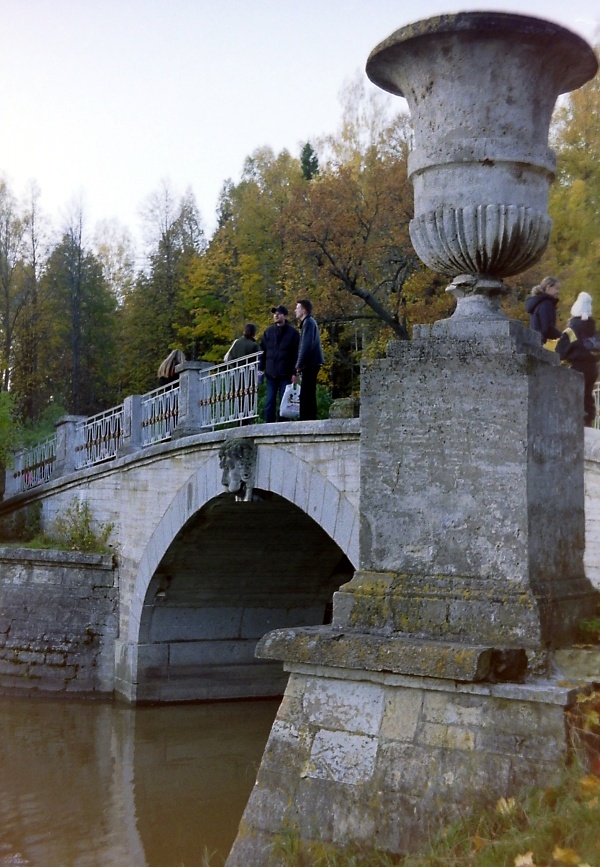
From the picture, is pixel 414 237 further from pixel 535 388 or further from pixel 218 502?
pixel 218 502

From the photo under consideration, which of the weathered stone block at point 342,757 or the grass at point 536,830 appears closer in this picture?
the grass at point 536,830

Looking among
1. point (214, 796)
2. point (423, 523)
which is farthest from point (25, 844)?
point (423, 523)

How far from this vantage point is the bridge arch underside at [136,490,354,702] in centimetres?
1334

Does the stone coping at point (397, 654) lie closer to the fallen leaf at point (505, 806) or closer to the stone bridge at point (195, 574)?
the fallen leaf at point (505, 806)

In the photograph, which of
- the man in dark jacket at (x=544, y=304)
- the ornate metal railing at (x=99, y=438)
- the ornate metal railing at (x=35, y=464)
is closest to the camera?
the man in dark jacket at (x=544, y=304)

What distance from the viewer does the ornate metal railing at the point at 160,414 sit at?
45.2ft

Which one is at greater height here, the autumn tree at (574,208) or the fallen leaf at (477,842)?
the autumn tree at (574,208)

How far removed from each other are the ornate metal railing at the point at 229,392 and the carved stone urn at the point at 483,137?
23.9 feet

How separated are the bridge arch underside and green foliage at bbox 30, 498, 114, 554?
4.68ft

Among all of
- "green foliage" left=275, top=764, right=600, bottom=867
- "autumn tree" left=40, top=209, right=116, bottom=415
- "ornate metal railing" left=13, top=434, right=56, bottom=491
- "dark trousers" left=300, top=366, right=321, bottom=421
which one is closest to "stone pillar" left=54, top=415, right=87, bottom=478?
"ornate metal railing" left=13, top=434, right=56, bottom=491

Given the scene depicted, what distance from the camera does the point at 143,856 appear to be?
26.5ft

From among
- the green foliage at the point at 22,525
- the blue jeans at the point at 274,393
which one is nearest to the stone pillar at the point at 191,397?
the blue jeans at the point at 274,393

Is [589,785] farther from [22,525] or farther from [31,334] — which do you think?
[31,334]

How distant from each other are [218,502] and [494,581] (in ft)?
27.8
